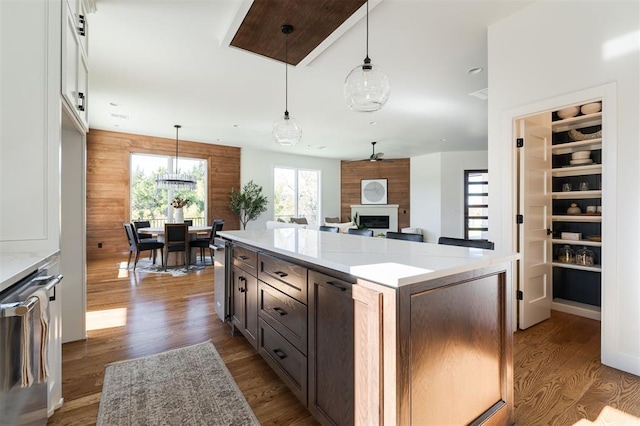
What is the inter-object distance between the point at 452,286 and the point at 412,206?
8667 millimetres

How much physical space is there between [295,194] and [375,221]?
2831mm

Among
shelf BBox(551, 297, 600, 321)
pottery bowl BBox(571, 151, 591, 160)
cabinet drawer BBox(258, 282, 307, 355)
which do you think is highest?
pottery bowl BBox(571, 151, 591, 160)

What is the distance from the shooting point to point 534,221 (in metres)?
2.86

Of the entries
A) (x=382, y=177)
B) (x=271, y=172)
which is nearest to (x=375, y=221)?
(x=382, y=177)

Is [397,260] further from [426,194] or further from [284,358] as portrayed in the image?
[426,194]

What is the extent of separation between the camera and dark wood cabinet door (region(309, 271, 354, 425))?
124 cm

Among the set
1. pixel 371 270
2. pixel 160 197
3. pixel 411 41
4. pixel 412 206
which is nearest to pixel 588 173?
pixel 411 41

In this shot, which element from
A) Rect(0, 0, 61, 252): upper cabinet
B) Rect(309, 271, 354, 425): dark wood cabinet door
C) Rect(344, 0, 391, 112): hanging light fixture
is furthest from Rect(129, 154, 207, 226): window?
Rect(309, 271, 354, 425): dark wood cabinet door

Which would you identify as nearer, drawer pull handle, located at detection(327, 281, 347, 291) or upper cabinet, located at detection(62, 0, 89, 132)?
drawer pull handle, located at detection(327, 281, 347, 291)

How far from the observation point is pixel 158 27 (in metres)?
2.81

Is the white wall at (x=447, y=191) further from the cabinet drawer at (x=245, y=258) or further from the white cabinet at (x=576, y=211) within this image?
the cabinet drawer at (x=245, y=258)

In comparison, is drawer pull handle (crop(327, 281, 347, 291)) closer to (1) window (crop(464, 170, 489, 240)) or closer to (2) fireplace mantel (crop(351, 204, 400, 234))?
(1) window (crop(464, 170, 489, 240))

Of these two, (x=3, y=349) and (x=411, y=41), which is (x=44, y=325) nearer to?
(x=3, y=349)

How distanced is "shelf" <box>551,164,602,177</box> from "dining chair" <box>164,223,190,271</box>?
212 inches
